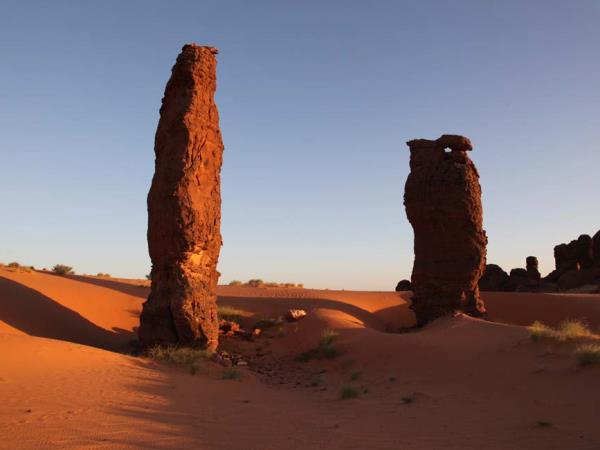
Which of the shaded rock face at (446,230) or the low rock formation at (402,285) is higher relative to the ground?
the shaded rock face at (446,230)

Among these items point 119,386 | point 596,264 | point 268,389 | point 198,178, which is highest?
point 198,178

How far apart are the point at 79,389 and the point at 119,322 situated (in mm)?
11826

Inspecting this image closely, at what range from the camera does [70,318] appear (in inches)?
692

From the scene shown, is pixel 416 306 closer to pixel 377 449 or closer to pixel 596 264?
pixel 377 449

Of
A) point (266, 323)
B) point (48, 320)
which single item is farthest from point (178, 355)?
point (266, 323)

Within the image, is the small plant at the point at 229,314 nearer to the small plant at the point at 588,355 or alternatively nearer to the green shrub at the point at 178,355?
the green shrub at the point at 178,355

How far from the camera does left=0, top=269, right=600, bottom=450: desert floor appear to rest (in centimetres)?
596

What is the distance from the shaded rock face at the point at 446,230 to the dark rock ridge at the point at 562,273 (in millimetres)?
17026

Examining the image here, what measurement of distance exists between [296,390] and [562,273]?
32.1 meters

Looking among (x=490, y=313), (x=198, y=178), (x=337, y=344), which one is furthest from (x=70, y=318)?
(x=490, y=313)

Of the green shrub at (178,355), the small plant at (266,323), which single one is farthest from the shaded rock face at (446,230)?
the green shrub at (178,355)

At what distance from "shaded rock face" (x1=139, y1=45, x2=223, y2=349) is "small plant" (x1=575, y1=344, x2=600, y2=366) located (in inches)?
375

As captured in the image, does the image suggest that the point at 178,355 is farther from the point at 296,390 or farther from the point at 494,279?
the point at 494,279

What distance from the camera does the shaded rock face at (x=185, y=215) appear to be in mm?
14164
